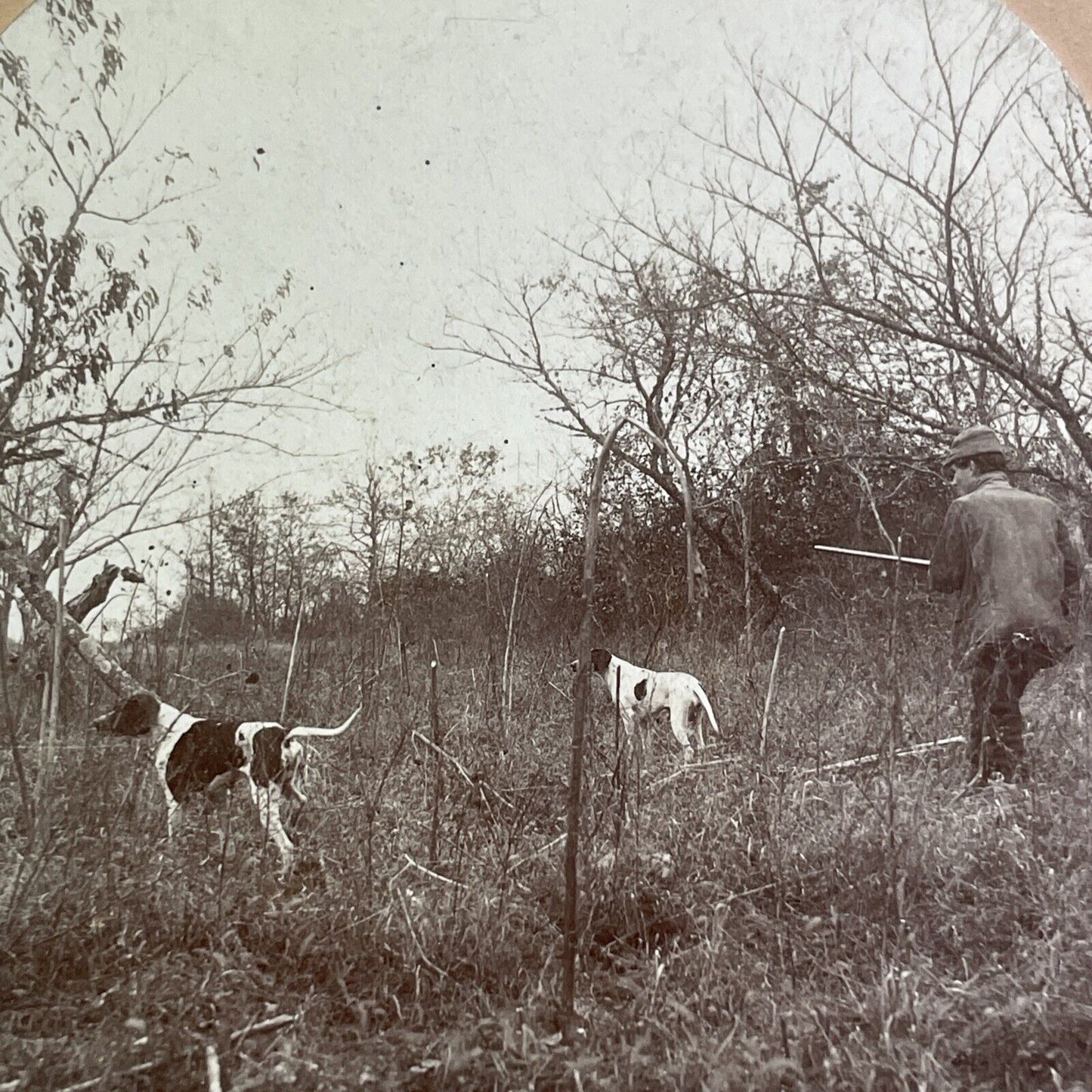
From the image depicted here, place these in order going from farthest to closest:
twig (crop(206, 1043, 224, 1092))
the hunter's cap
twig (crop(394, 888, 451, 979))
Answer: the hunter's cap → twig (crop(394, 888, 451, 979)) → twig (crop(206, 1043, 224, 1092))

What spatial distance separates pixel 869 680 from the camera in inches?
85.7

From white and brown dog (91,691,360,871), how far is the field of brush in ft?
0.12

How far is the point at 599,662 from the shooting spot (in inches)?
87.5

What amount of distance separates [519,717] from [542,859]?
14.2 inches

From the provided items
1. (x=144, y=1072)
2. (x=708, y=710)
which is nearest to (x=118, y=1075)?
(x=144, y=1072)

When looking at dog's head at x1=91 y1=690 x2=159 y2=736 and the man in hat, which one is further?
the man in hat

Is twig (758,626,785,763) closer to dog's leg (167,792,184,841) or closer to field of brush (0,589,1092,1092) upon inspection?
field of brush (0,589,1092,1092)

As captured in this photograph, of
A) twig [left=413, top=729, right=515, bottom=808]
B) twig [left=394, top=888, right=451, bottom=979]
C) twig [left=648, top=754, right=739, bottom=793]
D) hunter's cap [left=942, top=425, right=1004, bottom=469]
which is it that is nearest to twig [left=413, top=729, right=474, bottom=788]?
twig [left=413, top=729, right=515, bottom=808]

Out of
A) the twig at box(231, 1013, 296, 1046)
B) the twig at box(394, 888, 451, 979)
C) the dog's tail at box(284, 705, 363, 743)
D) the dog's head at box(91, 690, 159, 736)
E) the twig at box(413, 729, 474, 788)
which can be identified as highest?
the dog's head at box(91, 690, 159, 736)

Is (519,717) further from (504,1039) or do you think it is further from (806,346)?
(806,346)

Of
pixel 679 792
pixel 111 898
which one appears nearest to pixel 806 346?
pixel 679 792

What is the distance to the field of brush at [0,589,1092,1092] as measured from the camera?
5.49ft

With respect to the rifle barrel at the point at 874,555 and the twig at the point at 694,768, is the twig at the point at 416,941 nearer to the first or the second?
the twig at the point at 694,768

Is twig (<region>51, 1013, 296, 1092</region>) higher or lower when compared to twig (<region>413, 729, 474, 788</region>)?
lower
